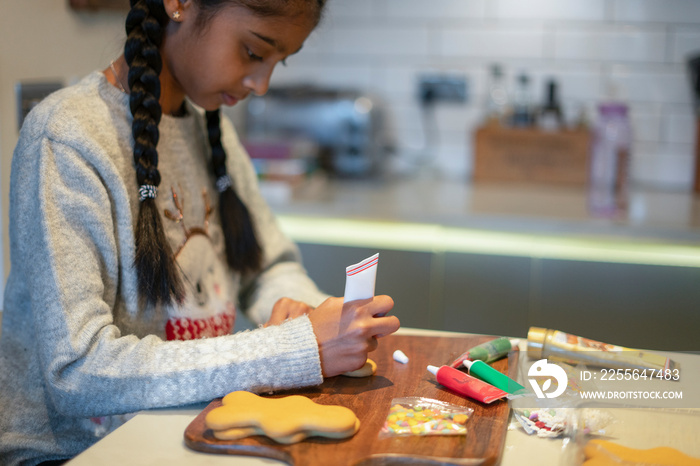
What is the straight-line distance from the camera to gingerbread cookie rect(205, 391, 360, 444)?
0.73 m

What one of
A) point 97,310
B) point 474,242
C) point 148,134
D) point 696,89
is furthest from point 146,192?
point 696,89

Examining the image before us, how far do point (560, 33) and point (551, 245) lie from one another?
80cm

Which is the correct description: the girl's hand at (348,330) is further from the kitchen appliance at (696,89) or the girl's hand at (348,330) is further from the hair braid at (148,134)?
the kitchen appliance at (696,89)

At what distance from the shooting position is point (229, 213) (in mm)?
1222

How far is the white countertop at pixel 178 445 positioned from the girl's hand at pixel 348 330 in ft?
0.57

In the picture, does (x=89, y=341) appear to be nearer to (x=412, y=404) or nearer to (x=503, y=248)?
(x=412, y=404)

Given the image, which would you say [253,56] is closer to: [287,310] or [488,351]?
[287,310]

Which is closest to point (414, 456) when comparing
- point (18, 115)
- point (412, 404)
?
point (412, 404)

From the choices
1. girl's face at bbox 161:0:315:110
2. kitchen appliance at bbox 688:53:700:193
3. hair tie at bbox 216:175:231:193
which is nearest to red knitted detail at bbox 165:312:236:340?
hair tie at bbox 216:175:231:193

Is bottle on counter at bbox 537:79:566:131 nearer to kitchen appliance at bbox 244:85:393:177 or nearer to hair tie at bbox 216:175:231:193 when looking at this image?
kitchen appliance at bbox 244:85:393:177

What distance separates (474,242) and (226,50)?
1.02m

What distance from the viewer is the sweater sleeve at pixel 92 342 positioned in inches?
33.1

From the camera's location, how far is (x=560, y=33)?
87.8 inches

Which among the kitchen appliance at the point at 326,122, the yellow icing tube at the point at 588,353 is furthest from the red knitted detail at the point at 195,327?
the kitchen appliance at the point at 326,122
